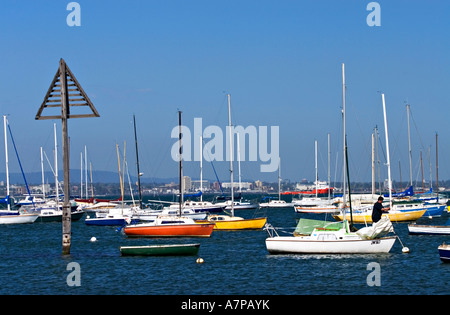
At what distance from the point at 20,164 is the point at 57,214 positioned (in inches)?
453

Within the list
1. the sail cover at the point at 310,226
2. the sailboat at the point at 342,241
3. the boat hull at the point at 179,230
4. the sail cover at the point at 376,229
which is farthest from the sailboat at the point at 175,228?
the sail cover at the point at 376,229

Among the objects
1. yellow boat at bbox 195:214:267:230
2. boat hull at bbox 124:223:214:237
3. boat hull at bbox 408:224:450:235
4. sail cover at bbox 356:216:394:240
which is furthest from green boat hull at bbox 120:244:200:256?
boat hull at bbox 408:224:450:235

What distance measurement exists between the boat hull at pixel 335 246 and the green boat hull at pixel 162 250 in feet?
17.6

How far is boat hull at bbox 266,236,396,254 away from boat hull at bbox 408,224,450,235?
13.6 m

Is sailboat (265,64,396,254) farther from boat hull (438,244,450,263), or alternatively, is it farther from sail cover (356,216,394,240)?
boat hull (438,244,450,263)

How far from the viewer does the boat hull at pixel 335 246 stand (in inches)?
1619

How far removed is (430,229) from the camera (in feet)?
180

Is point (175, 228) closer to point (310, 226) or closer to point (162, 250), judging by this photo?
point (162, 250)

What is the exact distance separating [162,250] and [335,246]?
392 inches

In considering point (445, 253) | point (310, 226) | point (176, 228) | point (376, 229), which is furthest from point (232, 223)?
point (445, 253)

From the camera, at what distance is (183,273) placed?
36938 mm

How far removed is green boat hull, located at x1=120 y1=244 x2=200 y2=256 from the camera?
1670 inches

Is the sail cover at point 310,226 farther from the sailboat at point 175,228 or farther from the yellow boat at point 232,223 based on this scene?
the yellow boat at point 232,223

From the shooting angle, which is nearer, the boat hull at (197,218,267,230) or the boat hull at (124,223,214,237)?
the boat hull at (124,223,214,237)
